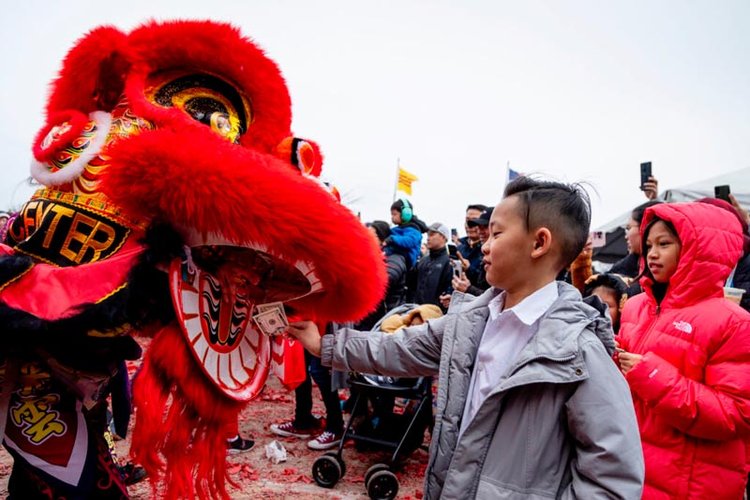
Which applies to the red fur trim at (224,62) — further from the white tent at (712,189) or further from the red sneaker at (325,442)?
the white tent at (712,189)

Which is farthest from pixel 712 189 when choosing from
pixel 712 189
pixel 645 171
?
pixel 645 171

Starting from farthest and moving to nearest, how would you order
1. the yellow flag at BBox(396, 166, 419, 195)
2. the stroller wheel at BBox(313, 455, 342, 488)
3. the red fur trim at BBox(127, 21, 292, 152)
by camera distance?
1. the yellow flag at BBox(396, 166, 419, 195)
2. the stroller wheel at BBox(313, 455, 342, 488)
3. the red fur trim at BBox(127, 21, 292, 152)

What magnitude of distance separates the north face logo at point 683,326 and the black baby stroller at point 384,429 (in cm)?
205

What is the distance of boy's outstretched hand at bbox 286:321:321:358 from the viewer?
1.82 metres

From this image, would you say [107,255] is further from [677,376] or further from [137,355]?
[677,376]

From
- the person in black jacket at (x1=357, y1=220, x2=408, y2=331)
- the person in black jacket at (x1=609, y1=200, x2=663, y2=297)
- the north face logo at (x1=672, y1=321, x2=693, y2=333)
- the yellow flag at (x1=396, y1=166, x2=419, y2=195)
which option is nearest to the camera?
the north face logo at (x1=672, y1=321, x2=693, y2=333)

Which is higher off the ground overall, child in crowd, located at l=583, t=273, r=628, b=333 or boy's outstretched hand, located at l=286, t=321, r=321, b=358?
child in crowd, located at l=583, t=273, r=628, b=333

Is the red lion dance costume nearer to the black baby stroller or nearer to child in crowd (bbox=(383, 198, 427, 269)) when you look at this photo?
the black baby stroller

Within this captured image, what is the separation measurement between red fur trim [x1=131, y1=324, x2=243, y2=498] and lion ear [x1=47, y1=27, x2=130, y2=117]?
0.99 metres

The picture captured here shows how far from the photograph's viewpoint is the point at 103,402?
7.00ft

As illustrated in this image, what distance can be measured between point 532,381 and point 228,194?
3.26ft

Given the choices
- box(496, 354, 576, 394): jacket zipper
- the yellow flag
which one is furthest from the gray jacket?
the yellow flag

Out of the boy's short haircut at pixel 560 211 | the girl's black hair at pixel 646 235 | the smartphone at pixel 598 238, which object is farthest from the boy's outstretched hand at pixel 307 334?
the smartphone at pixel 598 238

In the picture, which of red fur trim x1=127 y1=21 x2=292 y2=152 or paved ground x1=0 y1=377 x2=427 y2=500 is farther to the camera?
paved ground x1=0 y1=377 x2=427 y2=500
